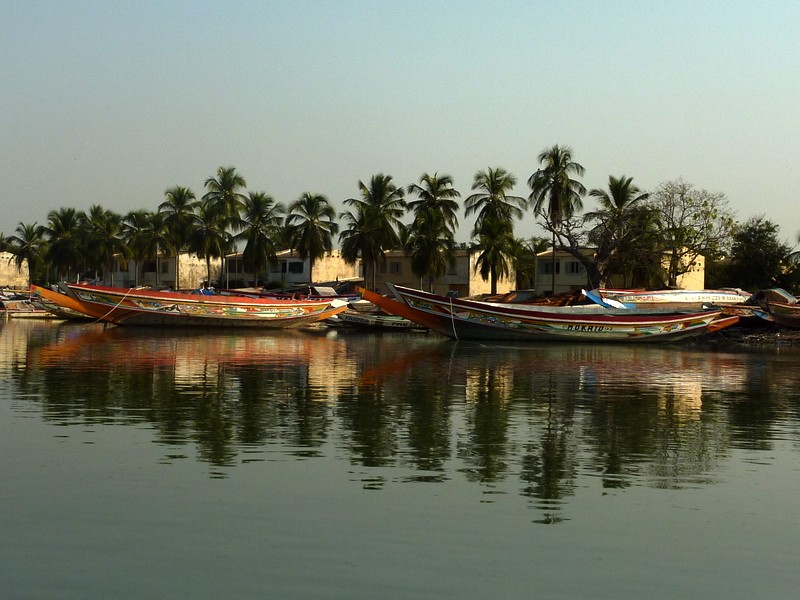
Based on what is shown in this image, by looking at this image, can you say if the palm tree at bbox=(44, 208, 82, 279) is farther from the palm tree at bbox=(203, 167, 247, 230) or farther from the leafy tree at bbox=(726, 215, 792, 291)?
the leafy tree at bbox=(726, 215, 792, 291)

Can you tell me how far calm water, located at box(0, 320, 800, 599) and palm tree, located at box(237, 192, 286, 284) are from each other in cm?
5696

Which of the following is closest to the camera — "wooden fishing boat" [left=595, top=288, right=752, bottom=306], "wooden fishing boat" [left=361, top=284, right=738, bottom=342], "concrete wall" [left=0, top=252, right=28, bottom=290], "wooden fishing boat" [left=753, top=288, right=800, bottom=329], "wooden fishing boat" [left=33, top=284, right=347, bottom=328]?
"wooden fishing boat" [left=361, top=284, right=738, bottom=342]

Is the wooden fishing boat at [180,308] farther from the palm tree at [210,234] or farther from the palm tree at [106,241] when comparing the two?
the palm tree at [106,241]

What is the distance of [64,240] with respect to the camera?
334 ft

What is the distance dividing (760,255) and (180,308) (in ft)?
144

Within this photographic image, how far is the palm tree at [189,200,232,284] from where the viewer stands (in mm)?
85312

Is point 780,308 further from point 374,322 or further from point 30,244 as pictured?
point 30,244

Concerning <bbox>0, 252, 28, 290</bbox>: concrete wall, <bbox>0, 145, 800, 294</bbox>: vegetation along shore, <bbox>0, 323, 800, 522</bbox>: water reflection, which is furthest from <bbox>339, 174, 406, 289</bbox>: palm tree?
<bbox>0, 252, 28, 290</bbox>: concrete wall

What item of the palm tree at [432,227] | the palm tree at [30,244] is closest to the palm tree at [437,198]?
the palm tree at [432,227]

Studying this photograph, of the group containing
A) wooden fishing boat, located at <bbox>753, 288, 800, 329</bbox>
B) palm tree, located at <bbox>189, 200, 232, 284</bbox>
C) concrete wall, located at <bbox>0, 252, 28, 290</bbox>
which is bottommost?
wooden fishing boat, located at <bbox>753, 288, 800, 329</bbox>

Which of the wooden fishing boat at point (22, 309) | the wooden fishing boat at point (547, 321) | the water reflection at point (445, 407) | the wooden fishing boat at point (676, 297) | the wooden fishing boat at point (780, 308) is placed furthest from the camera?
the wooden fishing boat at point (22, 309)

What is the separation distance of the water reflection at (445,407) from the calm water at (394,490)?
86 millimetres

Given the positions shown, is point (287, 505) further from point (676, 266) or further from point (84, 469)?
point (676, 266)

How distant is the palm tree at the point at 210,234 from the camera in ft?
280
